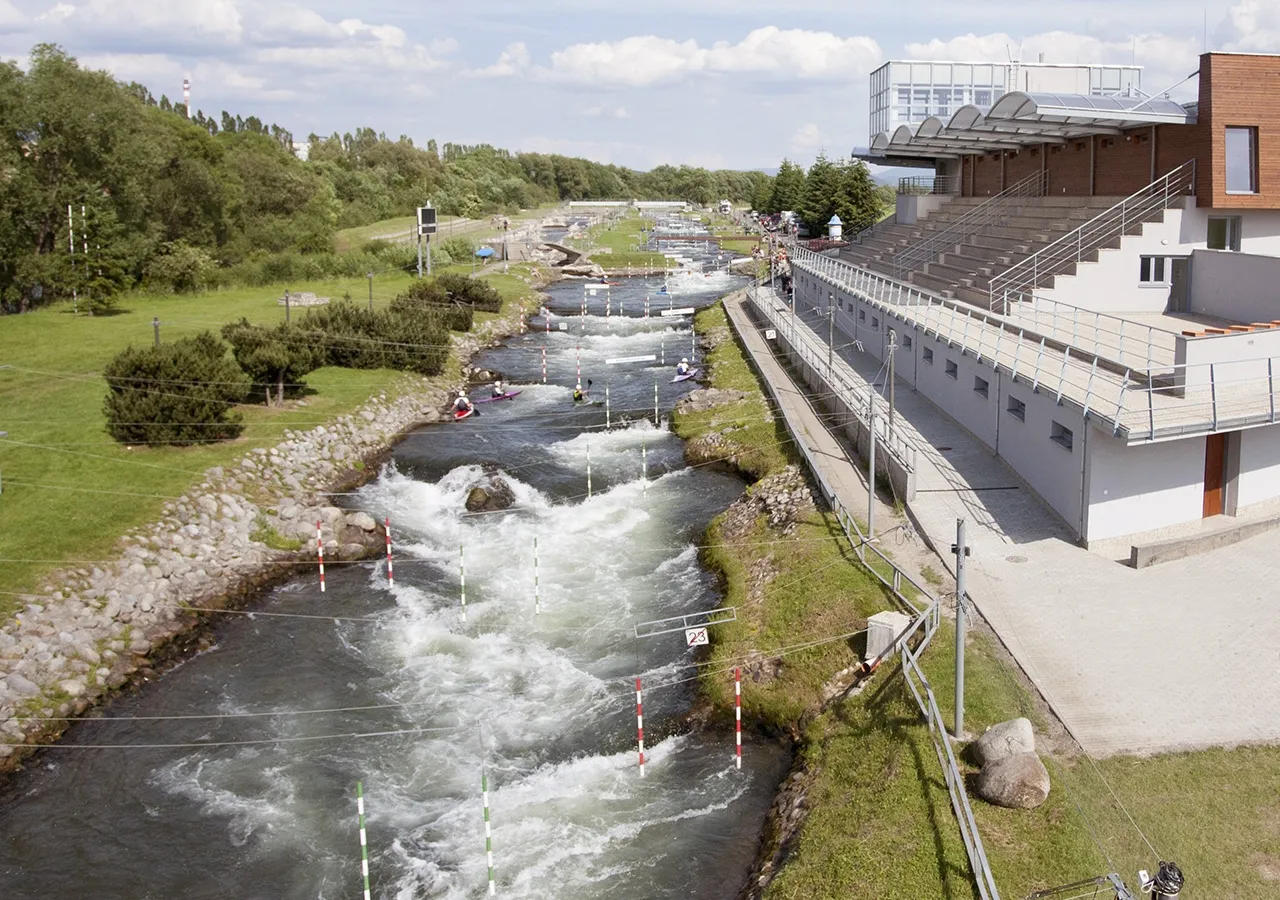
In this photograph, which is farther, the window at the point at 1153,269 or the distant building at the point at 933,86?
the distant building at the point at 933,86

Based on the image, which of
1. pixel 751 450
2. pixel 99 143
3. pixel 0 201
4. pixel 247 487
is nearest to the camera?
pixel 247 487

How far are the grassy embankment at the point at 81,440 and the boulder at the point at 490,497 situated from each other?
7254 mm

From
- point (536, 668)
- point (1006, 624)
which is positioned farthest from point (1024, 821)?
point (536, 668)

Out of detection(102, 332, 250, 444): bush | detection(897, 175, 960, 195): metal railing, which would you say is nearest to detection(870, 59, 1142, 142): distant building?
detection(897, 175, 960, 195): metal railing

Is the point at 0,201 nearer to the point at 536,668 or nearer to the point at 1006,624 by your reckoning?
the point at 536,668

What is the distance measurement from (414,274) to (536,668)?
60.3 m

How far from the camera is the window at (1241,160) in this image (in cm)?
3231

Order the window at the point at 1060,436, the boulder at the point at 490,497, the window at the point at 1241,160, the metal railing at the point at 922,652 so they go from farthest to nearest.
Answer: the window at the point at 1241,160 < the boulder at the point at 490,497 < the window at the point at 1060,436 < the metal railing at the point at 922,652

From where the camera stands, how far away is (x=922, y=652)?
1747cm

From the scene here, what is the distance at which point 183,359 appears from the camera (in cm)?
3403

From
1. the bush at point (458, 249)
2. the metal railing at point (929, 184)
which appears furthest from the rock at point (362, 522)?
the bush at point (458, 249)

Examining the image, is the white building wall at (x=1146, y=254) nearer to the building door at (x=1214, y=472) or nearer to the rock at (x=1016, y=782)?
the building door at (x=1214, y=472)

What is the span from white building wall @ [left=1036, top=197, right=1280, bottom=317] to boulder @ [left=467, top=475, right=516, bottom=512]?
17872 mm

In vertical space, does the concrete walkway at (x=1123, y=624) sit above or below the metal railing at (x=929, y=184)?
below
